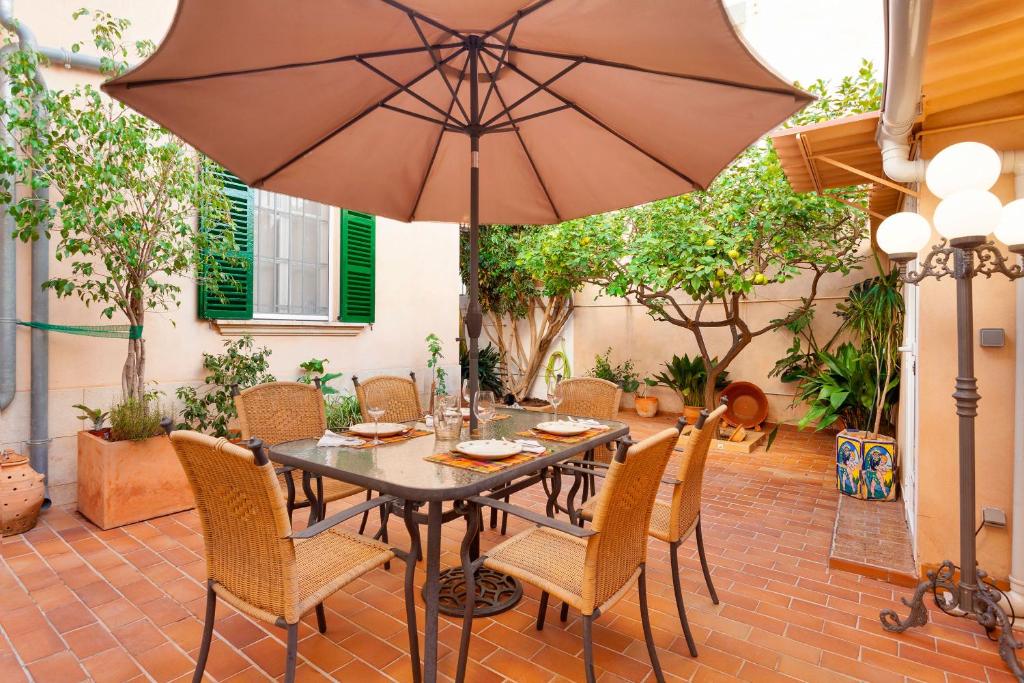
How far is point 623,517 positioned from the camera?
1.68 meters

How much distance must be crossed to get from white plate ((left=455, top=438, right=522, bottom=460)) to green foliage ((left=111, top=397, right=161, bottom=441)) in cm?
238

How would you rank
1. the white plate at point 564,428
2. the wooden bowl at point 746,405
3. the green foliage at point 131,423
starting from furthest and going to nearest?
the wooden bowl at point 746,405 → the green foliage at point 131,423 → the white plate at point 564,428

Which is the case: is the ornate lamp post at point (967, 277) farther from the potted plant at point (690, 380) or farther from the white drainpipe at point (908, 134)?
the potted plant at point (690, 380)

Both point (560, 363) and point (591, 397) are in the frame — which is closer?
point (591, 397)

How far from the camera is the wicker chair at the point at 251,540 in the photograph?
1484mm

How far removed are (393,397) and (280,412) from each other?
70 cm

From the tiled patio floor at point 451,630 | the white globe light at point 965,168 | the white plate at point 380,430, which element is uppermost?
the white globe light at point 965,168

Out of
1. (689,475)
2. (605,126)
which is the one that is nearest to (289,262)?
(605,126)

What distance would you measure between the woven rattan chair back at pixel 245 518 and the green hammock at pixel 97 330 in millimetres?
2405

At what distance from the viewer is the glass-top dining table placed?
169 centimetres

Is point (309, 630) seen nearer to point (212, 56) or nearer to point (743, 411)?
point (212, 56)

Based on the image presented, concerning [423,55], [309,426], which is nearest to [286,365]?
[309,426]

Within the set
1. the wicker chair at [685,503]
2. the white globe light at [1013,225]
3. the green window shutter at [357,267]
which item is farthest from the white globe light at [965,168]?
the green window shutter at [357,267]

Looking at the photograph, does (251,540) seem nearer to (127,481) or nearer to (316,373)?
(127,481)
